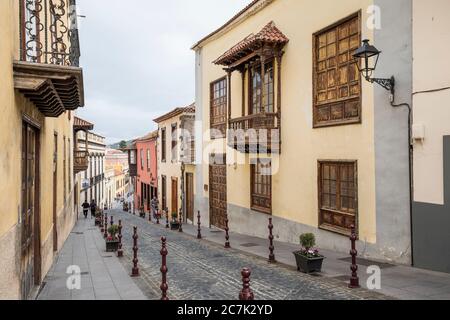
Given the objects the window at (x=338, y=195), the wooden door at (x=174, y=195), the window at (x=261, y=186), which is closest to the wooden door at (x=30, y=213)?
the window at (x=338, y=195)

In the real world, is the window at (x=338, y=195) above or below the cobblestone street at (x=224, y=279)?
above

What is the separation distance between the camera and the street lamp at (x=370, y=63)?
862 cm

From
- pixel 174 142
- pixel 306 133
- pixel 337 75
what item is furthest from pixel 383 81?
pixel 174 142

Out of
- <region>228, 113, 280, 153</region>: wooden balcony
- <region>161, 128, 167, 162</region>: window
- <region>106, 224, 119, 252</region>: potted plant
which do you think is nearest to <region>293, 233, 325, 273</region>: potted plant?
<region>228, 113, 280, 153</region>: wooden balcony

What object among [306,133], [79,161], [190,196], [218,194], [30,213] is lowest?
[190,196]

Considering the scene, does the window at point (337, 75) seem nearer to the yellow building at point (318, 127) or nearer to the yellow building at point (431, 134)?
the yellow building at point (318, 127)

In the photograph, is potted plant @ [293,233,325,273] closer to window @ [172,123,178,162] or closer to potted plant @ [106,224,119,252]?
potted plant @ [106,224,119,252]

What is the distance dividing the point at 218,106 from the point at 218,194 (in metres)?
4.22

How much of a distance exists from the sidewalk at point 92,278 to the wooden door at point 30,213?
593mm

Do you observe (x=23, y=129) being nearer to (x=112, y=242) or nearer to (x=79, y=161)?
(x=112, y=242)

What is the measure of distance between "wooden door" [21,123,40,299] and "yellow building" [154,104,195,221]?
14.0 meters

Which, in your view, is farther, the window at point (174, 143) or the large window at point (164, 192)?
the large window at point (164, 192)

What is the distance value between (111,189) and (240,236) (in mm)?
50412

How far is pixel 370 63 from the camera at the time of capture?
383 inches
